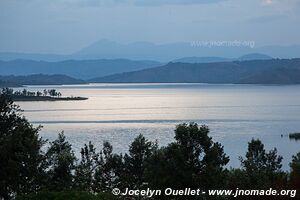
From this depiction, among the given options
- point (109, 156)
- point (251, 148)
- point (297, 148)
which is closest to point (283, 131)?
point (297, 148)

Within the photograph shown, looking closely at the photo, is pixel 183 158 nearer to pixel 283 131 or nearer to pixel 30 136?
pixel 30 136

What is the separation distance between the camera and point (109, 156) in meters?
37.4

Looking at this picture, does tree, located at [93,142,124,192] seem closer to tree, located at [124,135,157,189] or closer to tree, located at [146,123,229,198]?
tree, located at [124,135,157,189]

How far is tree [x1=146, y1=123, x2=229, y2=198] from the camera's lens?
1067 inches

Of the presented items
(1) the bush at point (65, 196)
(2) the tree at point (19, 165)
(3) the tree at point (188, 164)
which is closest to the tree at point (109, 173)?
(3) the tree at point (188, 164)

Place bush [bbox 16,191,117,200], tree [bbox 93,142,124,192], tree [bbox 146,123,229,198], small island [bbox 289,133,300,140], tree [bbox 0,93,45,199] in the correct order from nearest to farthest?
bush [bbox 16,191,117,200]
tree [bbox 0,93,45,199]
tree [bbox 146,123,229,198]
tree [bbox 93,142,124,192]
small island [bbox 289,133,300,140]

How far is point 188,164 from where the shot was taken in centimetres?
2775

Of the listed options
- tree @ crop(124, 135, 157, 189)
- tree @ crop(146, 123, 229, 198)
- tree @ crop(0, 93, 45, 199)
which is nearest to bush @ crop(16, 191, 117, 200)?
A: tree @ crop(0, 93, 45, 199)

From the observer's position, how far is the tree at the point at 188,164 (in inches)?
1067

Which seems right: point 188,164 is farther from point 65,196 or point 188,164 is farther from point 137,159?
point 65,196

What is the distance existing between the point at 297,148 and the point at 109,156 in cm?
5172

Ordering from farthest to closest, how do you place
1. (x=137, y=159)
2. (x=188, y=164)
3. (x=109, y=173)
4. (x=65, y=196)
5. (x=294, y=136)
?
1. (x=294, y=136)
2. (x=109, y=173)
3. (x=137, y=159)
4. (x=188, y=164)
5. (x=65, y=196)

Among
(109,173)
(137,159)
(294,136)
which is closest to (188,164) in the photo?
(137,159)

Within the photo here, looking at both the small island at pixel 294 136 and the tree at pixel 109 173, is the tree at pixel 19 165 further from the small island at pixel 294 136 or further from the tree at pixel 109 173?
the small island at pixel 294 136
